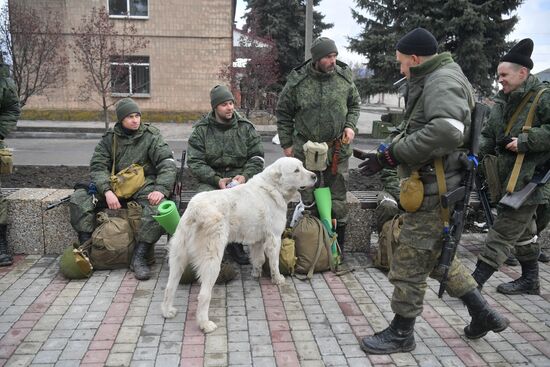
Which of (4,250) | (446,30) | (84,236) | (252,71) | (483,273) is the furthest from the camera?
(252,71)

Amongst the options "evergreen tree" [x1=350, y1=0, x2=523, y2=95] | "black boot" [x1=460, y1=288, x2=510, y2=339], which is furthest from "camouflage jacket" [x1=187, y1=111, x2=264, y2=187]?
"evergreen tree" [x1=350, y1=0, x2=523, y2=95]

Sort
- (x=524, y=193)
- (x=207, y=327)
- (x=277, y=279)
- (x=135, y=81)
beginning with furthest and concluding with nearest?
1. (x=135, y=81)
2. (x=277, y=279)
3. (x=524, y=193)
4. (x=207, y=327)

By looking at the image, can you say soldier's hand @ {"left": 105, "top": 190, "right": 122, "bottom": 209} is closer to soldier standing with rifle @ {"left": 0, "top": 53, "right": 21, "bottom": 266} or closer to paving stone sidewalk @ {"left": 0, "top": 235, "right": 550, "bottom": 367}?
paving stone sidewalk @ {"left": 0, "top": 235, "right": 550, "bottom": 367}

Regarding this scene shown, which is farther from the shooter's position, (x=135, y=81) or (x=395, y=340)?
(x=135, y=81)

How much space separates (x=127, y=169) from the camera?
17.3 ft

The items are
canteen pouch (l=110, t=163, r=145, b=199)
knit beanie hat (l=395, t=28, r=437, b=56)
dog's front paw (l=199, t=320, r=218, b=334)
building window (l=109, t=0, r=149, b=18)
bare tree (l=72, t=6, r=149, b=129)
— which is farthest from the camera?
building window (l=109, t=0, r=149, b=18)

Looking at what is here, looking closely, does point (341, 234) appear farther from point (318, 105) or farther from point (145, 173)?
Answer: point (145, 173)

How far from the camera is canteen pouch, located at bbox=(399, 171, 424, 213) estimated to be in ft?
11.3

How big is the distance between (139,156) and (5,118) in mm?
1629

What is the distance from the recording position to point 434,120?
3119 mm

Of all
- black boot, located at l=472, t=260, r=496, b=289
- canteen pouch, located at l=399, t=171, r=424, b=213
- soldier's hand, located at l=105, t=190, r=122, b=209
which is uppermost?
canteen pouch, located at l=399, t=171, r=424, b=213

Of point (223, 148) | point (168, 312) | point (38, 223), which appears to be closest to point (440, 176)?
point (168, 312)

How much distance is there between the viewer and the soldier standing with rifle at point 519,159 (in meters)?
4.36

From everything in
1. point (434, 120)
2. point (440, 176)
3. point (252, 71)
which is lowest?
point (440, 176)
